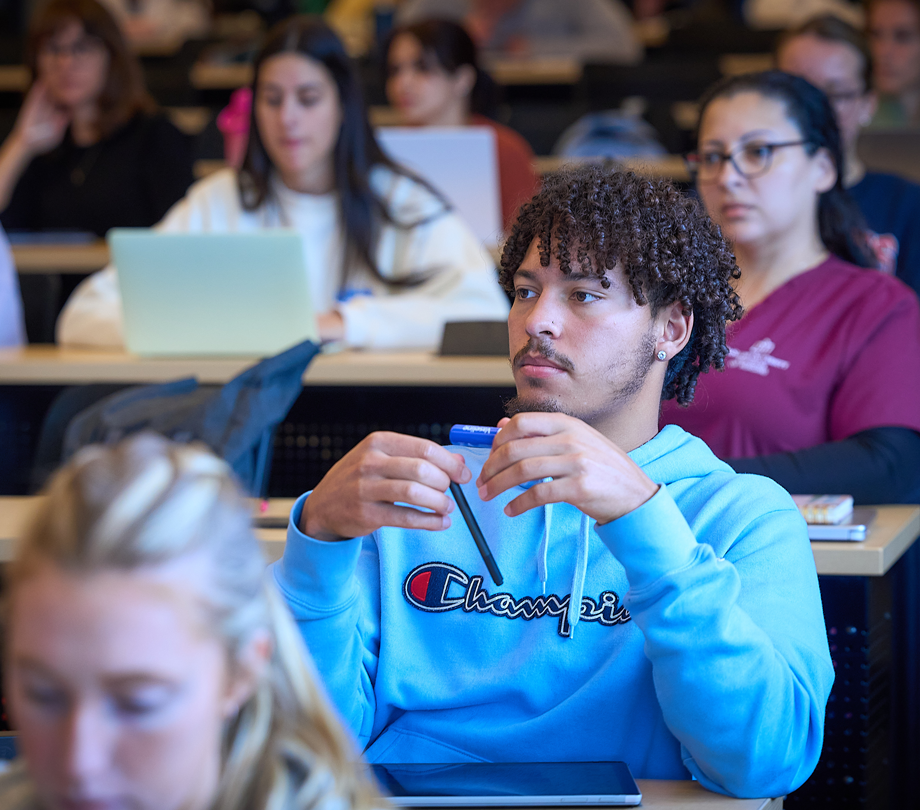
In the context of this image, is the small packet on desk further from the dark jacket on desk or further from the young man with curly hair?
the dark jacket on desk

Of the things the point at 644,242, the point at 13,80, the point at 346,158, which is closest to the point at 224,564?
the point at 644,242

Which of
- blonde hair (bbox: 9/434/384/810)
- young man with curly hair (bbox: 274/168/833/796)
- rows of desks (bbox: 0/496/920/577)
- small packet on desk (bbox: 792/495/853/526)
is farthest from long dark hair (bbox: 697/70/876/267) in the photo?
blonde hair (bbox: 9/434/384/810)

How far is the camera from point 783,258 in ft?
6.95

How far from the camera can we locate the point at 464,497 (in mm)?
1173

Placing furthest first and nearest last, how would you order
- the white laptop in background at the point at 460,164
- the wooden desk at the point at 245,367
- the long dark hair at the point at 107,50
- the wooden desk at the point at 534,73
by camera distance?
the wooden desk at the point at 534,73
the long dark hair at the point at 107,50
the white laptop in background at the point at 460,164
the wooden desk at the point at 245,367

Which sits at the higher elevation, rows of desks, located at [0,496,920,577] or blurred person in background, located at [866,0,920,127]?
blurred person in background, located at [866,0,920,127]

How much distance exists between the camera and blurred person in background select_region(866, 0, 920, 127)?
166 inches

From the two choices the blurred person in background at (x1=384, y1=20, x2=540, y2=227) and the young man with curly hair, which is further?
the blurred person in background at (x1=384, y1=20, x2=540, y2=227)

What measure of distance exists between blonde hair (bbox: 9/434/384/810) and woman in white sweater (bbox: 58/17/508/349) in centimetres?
198

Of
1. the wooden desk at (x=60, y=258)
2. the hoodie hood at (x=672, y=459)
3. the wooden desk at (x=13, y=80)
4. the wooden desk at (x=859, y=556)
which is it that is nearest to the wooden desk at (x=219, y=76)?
the wooden desk at (x=13, y=80)

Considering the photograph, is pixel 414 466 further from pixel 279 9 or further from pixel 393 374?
pixel 279 9

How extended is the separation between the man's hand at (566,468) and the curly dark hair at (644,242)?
0.26 meters

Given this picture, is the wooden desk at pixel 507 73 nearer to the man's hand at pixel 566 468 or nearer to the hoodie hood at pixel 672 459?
the hoodie hood at pixel 672 459

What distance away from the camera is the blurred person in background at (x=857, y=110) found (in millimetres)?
2822
